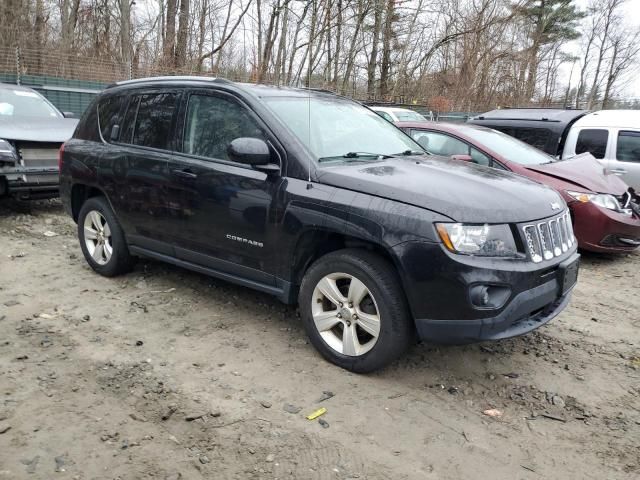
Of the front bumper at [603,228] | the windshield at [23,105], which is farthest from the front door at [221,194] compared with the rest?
the windshield at [23,105]

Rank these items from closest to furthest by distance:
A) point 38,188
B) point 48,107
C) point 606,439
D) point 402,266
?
point 606,439 → point 402,266 → point 38,188 → point 48,107

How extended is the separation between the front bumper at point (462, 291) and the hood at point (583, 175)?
346 cm

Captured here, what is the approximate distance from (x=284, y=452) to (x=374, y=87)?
967 inches

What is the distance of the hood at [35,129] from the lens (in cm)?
692

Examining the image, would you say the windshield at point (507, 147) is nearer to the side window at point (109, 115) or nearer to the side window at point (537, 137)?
the side window at point (537, 137)

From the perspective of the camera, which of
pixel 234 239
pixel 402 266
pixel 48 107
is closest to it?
pixel 402 266

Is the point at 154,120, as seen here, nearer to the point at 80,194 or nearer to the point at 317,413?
the point at 80,194

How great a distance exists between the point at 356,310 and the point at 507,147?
4.30 m

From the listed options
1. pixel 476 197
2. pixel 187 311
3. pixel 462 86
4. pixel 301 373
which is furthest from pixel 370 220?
pixel 462 86

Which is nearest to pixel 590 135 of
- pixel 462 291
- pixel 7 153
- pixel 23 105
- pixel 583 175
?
pixel 583 175

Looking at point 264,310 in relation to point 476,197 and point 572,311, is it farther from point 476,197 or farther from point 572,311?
point 572,311

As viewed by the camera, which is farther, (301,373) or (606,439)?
(301,373)

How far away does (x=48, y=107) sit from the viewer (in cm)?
868

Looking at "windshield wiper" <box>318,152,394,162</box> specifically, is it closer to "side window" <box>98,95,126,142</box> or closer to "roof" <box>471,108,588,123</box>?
"side window" <box>98,95,126,142</box>
